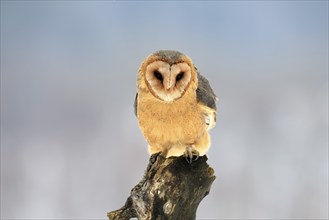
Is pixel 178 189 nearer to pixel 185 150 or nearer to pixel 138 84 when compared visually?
pixel 185 150

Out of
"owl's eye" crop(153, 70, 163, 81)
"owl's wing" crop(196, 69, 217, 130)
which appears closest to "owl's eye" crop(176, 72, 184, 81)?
"owl's eye" crop(153, 70, 163, 81)

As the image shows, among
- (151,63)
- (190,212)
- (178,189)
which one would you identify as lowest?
(190,212)

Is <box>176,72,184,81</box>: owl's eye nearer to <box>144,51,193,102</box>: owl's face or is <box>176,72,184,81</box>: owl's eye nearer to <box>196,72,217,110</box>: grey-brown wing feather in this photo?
<box>144,51,193,102</box>: owl's face

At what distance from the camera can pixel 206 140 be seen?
3.56m

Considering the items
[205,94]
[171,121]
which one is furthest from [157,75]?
[205,94]

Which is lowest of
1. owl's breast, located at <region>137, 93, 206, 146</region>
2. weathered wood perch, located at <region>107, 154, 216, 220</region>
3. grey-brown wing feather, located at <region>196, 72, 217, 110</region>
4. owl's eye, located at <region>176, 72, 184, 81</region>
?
weathered wood perch, located at <region>107, 154, 216, 220</region>

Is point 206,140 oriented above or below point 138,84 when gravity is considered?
below

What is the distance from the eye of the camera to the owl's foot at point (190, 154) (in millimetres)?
3209

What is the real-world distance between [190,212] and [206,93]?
1036mm

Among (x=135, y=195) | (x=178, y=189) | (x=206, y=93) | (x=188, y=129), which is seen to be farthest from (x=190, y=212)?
(x=206, y=93)

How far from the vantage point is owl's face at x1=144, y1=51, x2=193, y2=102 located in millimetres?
2971

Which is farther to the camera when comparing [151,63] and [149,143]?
[149,143]

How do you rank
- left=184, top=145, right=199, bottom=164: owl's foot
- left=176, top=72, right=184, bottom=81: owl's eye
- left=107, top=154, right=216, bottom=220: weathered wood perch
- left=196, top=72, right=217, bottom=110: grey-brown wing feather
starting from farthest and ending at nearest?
left=196, top=72, right=217, bottom=110: grey-brown wing feather → left=184, top=145, right=199, bottom=164: owl's foot → left=176, top=72, right=184, bottom=81: owl's eye → left=107, top=154, right=216, bottom=220: weathered wood perch

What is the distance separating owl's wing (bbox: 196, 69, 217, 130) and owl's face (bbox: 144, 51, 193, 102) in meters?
0.31
